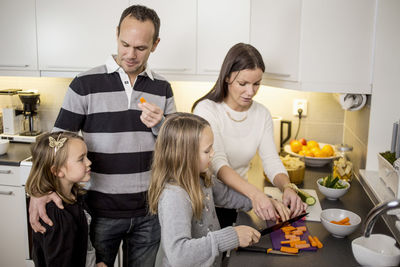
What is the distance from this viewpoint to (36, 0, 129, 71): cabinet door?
2309 mm

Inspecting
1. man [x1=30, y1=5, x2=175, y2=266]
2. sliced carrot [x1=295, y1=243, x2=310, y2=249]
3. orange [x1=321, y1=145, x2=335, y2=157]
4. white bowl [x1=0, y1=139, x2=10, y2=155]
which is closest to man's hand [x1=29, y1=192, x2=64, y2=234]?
man [x1=30, y1=5, x2=175, y2=266]

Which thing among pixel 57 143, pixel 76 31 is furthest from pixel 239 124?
pixel 76 31

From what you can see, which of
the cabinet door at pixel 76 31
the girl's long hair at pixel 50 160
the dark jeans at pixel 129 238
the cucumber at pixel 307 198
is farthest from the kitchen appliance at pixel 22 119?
the cucumber at pixel 307 198

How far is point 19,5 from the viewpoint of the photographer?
2.38 metres

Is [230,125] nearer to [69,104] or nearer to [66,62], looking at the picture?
[69,104]

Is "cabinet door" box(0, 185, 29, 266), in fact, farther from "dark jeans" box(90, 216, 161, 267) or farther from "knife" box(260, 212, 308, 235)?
"knife" box(260, 212, 308, 235)

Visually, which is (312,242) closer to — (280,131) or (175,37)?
(280,131)

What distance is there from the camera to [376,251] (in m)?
1.10

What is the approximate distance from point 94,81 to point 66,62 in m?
1.01

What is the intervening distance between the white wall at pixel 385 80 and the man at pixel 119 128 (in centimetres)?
102

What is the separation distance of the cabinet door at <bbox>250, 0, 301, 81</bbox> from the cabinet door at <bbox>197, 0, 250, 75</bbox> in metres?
0.05

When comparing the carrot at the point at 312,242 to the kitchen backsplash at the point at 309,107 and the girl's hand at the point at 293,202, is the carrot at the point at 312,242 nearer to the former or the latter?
the girl's hand at the point at 293,202

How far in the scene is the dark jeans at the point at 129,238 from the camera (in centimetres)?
153

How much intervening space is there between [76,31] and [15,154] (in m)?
0.83
